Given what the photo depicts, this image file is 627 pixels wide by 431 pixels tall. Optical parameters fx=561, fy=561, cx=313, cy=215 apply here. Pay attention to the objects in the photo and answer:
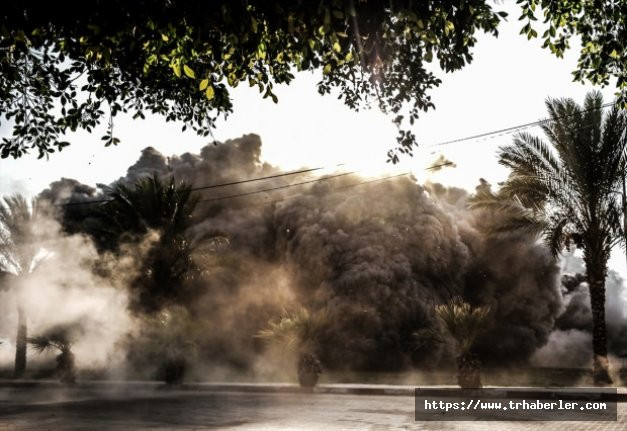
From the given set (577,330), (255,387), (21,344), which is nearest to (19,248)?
(21,344)

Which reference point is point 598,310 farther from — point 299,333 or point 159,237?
point 159,237

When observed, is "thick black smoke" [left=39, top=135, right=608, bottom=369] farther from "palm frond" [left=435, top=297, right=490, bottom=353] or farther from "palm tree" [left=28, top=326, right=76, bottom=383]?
"palm frond" [left=435, top=297, right=490, bottom=353]

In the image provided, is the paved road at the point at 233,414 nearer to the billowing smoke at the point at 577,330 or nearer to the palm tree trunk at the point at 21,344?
the palm tree trunk at the point at 21,344

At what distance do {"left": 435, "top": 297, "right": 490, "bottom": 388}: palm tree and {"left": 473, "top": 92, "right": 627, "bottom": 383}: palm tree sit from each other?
3.48m

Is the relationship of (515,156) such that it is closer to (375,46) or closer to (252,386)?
(252,386)

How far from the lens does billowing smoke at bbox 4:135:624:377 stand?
1094 inches

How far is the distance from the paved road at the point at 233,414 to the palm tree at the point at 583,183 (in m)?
6.22

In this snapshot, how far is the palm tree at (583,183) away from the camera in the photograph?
1603 centimetres

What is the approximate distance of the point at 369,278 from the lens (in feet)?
93.0

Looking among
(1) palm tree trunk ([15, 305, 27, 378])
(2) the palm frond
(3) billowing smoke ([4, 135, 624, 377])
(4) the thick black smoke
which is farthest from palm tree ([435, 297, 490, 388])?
(1) palm tree trunk ([15, 305, 27, 378])

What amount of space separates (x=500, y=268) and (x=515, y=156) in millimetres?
16202

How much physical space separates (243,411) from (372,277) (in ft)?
57.8

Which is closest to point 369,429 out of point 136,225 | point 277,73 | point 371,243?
point 277,73

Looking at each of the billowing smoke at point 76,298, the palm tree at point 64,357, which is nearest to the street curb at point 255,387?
the palm tree at point 64,357
